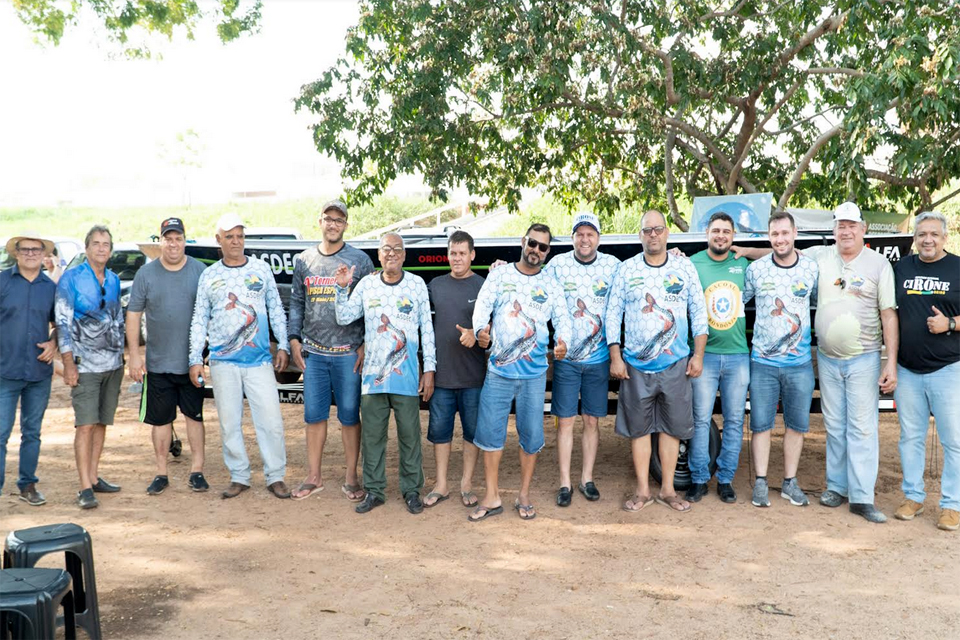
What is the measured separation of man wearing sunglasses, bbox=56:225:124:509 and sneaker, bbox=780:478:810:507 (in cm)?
483

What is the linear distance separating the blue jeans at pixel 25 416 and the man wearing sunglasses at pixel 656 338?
4016 millimetres

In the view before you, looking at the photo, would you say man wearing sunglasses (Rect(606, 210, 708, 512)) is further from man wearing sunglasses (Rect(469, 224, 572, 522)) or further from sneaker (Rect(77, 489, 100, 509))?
sneaker (Rect(77, 489, 100, 509))

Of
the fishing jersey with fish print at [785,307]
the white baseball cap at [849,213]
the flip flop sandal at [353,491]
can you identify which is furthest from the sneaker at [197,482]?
the white baseball cap at [849,213]

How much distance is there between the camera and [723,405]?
615 centimetres

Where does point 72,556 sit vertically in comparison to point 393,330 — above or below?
below

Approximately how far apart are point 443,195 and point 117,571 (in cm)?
801

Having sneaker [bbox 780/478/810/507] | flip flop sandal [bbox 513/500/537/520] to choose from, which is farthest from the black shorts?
sneaker [bbox 780/478/810/507]

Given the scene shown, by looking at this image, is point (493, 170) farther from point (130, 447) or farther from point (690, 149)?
point (130, 447)

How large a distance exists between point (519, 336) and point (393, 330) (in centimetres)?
86

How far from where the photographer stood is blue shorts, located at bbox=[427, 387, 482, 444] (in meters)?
6.11

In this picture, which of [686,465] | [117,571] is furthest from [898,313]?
[117,571]

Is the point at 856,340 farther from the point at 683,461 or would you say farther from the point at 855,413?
the point at 683,461

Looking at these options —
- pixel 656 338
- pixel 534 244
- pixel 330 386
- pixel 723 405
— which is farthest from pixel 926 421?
pixel 330 386

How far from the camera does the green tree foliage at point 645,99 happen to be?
890 cm
